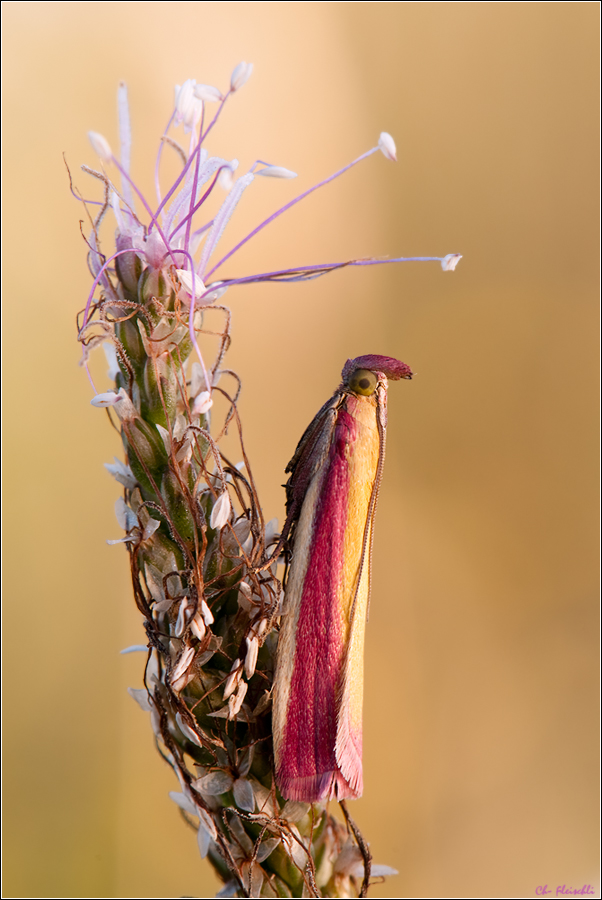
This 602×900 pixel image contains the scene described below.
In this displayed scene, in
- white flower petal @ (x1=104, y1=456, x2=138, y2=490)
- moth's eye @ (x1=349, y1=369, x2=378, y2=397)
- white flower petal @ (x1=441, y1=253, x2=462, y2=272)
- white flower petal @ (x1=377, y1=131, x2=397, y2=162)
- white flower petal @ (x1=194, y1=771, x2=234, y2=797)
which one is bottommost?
white flower petal @ (x1=194, y1=771, x2=234, y2=797)

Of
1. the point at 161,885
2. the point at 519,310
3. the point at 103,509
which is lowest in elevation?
the point at 161,885

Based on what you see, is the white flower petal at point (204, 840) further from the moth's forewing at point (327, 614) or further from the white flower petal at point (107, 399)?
the white flower petal at point (107, 399)

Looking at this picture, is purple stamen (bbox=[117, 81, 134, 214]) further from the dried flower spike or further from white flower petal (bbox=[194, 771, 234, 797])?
white flower petal (bbox=[194, 771, 234, 797])

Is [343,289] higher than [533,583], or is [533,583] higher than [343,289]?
[343,289]

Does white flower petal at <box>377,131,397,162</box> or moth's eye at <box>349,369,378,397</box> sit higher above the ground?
white flower petal at <box>377,131,397,162</box>

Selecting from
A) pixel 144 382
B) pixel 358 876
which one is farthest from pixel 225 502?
pixel 358 876

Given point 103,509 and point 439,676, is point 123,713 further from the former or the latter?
point 439,676

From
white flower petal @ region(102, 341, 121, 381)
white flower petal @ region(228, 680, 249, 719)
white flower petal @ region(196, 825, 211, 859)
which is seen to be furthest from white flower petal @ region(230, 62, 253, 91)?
white flower petal @ region(196, 825, 211, 859)
